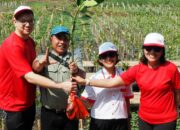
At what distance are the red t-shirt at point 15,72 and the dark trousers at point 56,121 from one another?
0.18 meters

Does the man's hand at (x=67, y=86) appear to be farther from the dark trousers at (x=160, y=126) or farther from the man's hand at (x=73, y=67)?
the dark trousers at (x=160, y=126)

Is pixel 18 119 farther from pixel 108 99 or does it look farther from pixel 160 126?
pixel 160 126

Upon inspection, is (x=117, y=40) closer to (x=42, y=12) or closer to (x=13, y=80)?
(x=13, y=80)

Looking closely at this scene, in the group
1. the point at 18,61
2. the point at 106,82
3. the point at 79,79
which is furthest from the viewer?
the point at 106,82

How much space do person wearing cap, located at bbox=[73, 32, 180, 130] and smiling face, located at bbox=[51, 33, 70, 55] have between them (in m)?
0.27

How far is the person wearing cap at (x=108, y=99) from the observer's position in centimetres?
356

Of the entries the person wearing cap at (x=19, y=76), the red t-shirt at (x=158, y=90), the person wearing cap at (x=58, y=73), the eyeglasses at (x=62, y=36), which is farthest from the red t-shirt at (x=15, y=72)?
the red t-shirt at (x=158, y=90)

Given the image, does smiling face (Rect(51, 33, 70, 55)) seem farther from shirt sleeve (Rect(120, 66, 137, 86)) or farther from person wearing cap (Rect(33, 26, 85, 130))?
shirt sleeve (Rect(120, 66, 137, 86))

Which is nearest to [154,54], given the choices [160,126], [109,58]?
[109,58]

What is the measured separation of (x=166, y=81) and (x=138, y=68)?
0.87 feet

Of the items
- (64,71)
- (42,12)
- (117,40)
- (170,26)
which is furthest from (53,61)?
(42,12)

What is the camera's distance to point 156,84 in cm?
329

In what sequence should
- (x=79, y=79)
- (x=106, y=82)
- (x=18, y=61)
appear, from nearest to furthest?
(x=18, y=61) → (x=79, y=79) → (x=106, y=82)

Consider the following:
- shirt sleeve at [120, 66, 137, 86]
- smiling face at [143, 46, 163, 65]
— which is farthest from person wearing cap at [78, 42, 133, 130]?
smiling face at [143, 46, 163, 65]
